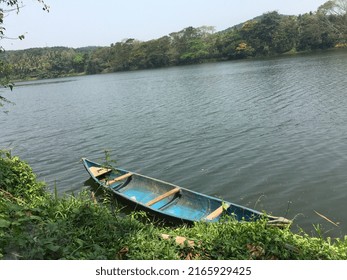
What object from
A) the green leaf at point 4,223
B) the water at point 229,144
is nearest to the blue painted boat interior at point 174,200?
the water at point 229,144

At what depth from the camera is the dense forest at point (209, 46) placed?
78.5 metres

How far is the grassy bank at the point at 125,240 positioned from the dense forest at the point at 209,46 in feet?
274

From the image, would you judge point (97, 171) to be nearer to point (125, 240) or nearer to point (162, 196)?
point (162, 196)

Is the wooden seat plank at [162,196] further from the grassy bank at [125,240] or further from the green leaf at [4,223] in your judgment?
the green leaf at [4,223]

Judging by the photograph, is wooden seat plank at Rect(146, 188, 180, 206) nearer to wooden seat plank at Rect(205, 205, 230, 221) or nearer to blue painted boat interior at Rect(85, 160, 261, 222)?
blue painted boat interior at Rect(85, 160, 261, 222)

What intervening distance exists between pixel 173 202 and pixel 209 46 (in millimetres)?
90514

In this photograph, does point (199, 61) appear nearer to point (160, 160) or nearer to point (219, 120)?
point (219, 120)

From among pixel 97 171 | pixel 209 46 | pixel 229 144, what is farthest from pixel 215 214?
pixel 209 46

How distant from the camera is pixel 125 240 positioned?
17.2 ft

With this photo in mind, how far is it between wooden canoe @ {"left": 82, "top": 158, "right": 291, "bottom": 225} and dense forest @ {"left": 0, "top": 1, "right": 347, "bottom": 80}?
262 feet

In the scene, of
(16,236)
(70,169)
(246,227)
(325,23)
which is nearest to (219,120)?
(70,169)

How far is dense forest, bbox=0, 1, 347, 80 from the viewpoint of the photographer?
3091 inches

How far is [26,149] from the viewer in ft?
61.9

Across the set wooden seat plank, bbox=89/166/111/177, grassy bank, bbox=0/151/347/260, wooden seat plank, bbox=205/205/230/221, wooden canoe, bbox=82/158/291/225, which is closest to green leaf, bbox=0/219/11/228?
grassy bank, bbox=0/151/347/260
